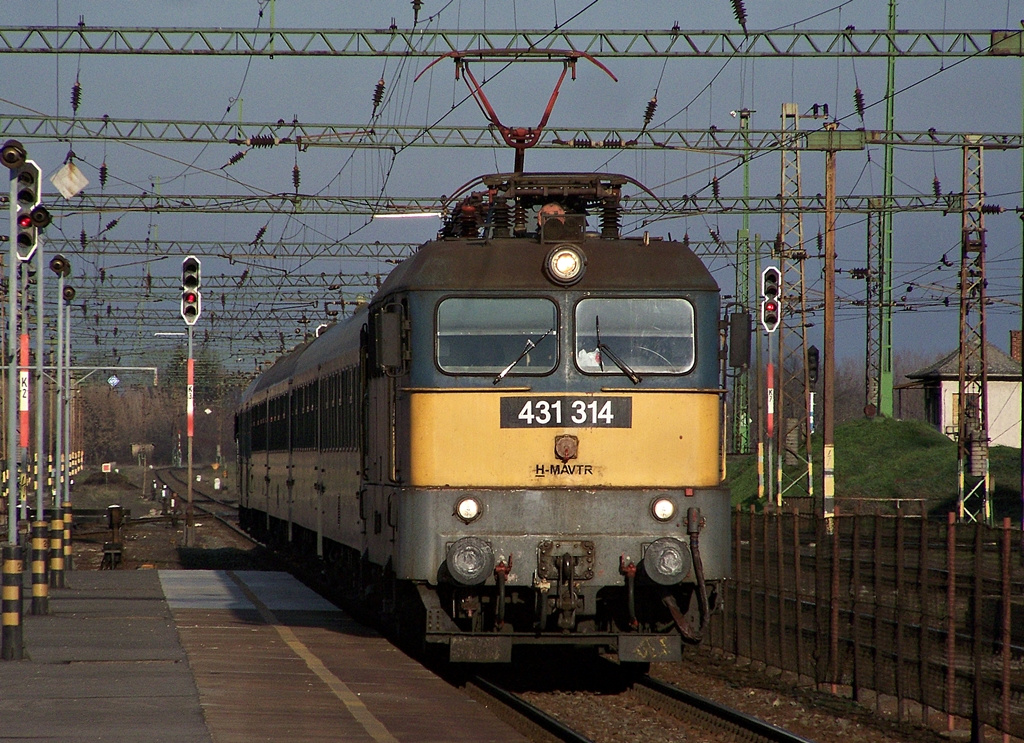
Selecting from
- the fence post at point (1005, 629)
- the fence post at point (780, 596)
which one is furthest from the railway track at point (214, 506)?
the fence post at point (1005, 629)

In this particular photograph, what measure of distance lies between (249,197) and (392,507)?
23.7 m

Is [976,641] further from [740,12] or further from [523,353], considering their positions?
[740,12]

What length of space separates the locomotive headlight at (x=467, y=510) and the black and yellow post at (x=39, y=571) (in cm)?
621

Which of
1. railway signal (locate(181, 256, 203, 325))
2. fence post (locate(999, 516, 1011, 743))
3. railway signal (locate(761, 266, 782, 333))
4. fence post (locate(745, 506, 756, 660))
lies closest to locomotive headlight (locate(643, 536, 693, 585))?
fence post (locate(999, 516, 1011, 743))

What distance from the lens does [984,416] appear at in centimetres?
3422

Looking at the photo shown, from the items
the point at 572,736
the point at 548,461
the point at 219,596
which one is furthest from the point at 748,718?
the point at 219,596

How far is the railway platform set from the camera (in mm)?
9070

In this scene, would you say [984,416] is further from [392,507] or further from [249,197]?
[392,507]

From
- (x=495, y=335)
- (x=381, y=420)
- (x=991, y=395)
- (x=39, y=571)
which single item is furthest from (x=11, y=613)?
(x=991, y=395)

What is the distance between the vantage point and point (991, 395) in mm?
56375

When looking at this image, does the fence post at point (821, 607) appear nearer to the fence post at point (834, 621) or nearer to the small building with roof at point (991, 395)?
the fence post at point (834, 621)

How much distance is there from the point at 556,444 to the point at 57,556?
1119 centimetres

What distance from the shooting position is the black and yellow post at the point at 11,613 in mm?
12109

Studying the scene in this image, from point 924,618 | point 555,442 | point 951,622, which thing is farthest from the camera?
point 555,442
